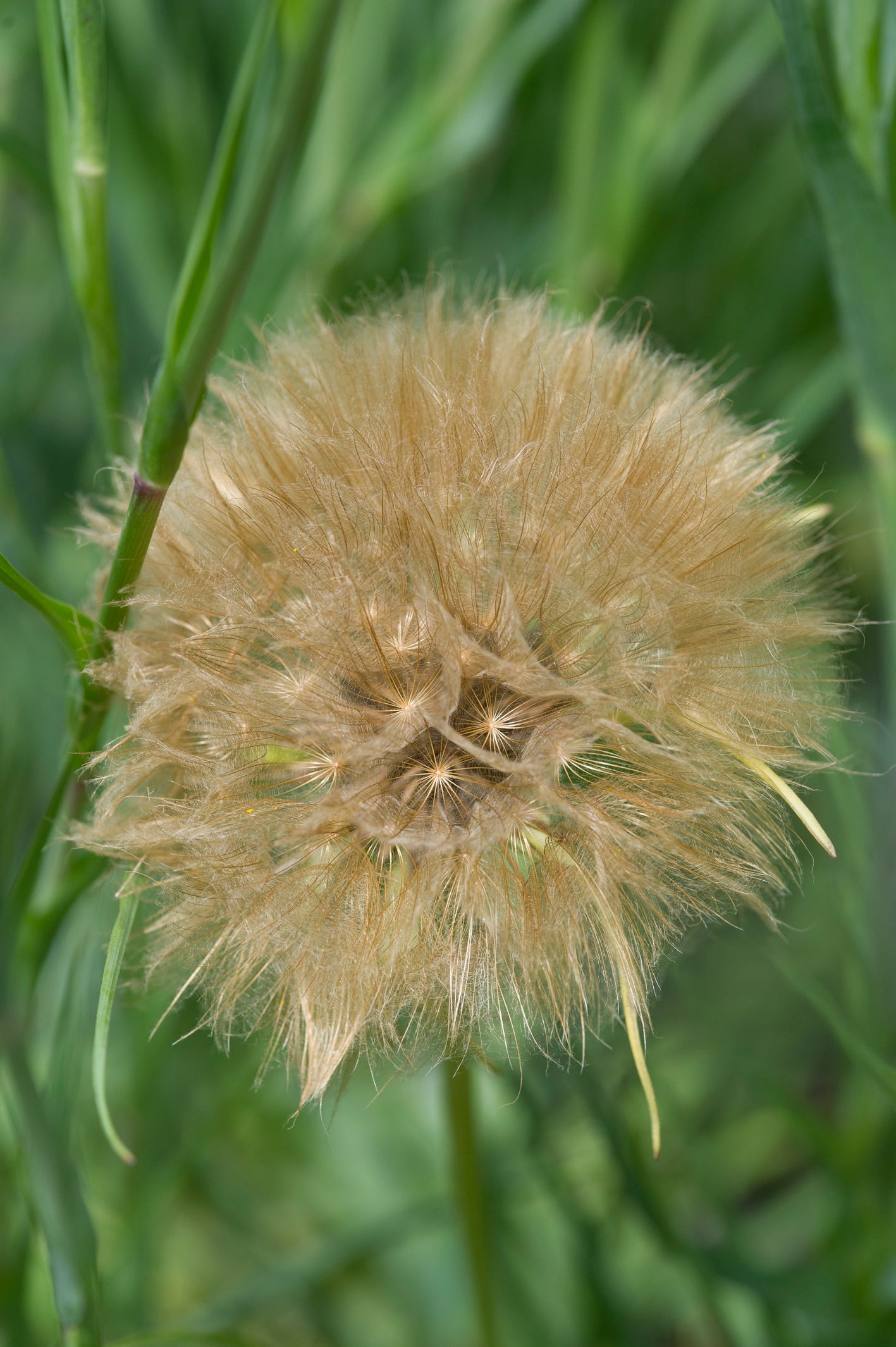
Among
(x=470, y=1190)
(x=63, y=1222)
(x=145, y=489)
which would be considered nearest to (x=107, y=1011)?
(x=63, y=1222)

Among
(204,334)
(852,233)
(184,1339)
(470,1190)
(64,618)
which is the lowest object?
(184,1339)

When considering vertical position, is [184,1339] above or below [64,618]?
below

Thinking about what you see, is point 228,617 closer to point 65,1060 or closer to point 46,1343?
point 65,1060

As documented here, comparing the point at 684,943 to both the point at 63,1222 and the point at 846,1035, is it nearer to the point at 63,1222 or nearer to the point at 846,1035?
the point at 846,1035

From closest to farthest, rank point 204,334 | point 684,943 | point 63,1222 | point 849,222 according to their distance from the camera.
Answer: point 204,334 < point 63,1222 < point 849,222 < point 684,943

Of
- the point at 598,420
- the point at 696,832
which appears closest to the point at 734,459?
the point at 598,420

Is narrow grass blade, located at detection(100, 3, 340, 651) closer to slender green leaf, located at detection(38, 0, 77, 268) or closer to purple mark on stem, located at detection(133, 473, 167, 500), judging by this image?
purple mark on stem, located at detection(133, 473, 167, 500)

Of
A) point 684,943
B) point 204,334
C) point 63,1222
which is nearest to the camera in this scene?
point 204,334
